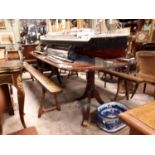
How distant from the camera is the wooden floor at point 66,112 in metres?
2.03

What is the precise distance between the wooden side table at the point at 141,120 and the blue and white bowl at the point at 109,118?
1.16m

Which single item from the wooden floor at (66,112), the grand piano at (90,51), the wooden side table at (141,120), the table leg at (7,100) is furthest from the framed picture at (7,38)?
the wooden side table at (141,120)

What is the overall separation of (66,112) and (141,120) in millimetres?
1903

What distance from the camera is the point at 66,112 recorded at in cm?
248

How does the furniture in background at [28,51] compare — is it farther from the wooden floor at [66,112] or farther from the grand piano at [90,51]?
the grand piano at [90,51]

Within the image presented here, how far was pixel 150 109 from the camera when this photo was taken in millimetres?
735

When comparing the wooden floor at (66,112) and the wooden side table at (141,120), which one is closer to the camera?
the wooden side table at (141,120)

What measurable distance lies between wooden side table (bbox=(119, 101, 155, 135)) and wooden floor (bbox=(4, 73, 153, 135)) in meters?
1.32

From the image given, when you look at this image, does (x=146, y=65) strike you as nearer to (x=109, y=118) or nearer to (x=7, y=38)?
(x=109, y=118)
